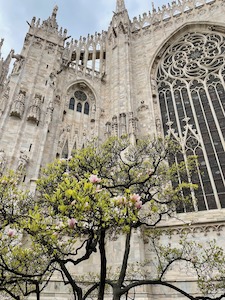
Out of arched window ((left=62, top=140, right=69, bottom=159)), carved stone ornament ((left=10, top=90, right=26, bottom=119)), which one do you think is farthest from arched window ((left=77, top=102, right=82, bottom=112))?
carved stone ornament ((left=10, top=90, right=26, bottom=119))

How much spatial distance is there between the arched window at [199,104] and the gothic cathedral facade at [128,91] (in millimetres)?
62

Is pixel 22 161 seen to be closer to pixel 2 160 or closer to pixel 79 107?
pixel 2 160

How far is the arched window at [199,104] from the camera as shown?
13.5 meters

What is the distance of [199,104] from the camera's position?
56.3 feet

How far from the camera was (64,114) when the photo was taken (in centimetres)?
1797

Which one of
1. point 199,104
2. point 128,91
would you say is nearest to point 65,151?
point 128,91

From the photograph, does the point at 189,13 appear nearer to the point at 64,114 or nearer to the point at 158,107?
the point at 158,107

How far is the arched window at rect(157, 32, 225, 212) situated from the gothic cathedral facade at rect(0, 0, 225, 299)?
6 cm

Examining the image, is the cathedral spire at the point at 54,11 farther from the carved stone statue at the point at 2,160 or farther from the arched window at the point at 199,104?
the carved stone statue at the point at 2,160

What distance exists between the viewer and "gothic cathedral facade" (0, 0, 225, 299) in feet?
44.8

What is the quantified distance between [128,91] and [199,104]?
16.7 feet

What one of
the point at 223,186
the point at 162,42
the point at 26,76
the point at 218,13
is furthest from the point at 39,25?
the point at 223,186

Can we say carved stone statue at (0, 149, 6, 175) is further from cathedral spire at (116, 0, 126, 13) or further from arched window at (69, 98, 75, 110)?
cathedral spire at (116, 0, 126, 13)

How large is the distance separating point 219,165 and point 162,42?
1340cm
